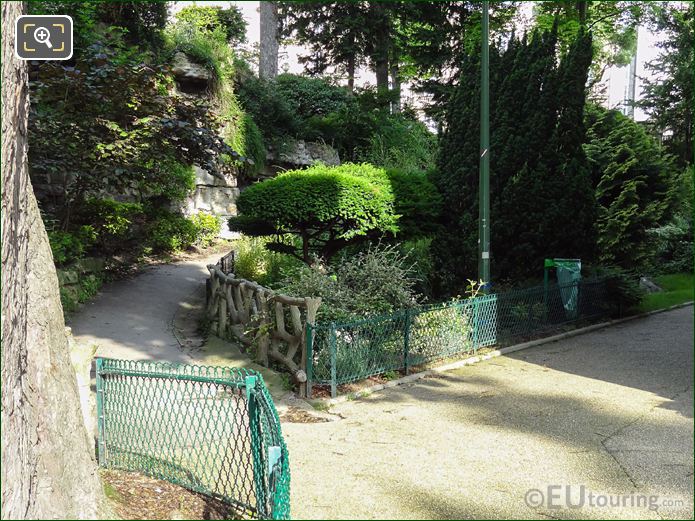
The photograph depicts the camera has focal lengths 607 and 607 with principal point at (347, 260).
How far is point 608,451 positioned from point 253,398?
3349 mm

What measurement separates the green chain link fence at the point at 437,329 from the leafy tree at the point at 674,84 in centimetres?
486

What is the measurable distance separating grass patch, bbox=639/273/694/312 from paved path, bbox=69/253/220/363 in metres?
10.5

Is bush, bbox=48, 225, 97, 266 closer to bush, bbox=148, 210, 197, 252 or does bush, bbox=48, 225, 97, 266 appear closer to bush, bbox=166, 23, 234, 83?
bush, bbox=148, 210, 197, 252

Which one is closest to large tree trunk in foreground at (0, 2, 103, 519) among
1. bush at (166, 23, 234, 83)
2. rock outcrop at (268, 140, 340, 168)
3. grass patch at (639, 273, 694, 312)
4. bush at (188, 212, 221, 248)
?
grass patch at (639, 273, 694, 312)

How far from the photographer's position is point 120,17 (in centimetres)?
1806

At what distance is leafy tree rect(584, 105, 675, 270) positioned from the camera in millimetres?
14469

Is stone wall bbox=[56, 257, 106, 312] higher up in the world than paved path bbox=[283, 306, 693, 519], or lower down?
higher up

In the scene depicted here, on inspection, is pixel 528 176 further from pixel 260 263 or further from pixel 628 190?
pixel 260 263

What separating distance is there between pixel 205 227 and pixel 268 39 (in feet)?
31.6

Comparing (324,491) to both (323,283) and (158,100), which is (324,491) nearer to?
(323,283)

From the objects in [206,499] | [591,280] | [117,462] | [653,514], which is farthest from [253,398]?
[591,280]

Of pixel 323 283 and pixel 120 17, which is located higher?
pixel 120 17

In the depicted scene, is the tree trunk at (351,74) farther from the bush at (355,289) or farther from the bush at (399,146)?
the bush at (355,289)

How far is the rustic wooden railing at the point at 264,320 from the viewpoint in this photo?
302 inches
